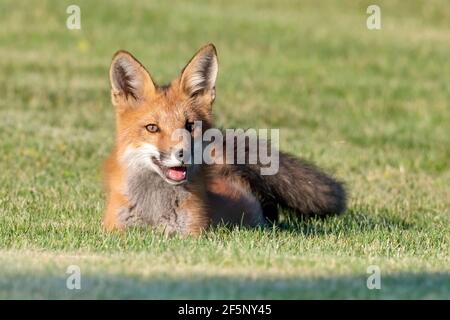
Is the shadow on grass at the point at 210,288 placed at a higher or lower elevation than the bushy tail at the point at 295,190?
lower

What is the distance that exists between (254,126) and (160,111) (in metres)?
9.95

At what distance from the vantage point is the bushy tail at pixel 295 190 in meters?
9.60

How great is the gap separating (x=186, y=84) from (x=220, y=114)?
10.1m

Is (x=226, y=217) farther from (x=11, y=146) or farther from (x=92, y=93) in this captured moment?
(x=92, y=93)

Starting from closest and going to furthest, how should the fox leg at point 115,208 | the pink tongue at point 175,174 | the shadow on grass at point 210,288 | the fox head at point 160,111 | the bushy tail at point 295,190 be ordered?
the shadow on grass at point 210,288, the fox head at point 160,111, the pink tongue at point 175,174, the fox leg at point 115,208, the bushy tail at point 295,190

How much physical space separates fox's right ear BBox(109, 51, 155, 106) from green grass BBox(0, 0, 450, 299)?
1.15m

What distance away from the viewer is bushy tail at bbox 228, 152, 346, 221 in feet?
31.5

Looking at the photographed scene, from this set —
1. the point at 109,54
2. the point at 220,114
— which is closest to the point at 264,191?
the point at 220,114

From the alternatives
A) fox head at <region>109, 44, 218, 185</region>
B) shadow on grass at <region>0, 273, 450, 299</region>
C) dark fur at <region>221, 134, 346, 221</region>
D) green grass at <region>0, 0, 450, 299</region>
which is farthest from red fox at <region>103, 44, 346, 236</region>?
shadow on grass at <region>0, 273, 450, 299</region>

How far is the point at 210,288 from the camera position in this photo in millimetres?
5992

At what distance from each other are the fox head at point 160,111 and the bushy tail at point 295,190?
1.34m

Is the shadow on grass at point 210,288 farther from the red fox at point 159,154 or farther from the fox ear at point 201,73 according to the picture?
the fox ear at point 201,73

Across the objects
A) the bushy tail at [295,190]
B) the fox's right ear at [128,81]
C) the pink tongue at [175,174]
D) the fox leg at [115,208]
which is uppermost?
the fox's right ear at [128,81]

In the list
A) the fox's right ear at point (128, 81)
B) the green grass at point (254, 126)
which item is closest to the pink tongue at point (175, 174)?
the green grass at point (254, 126)
